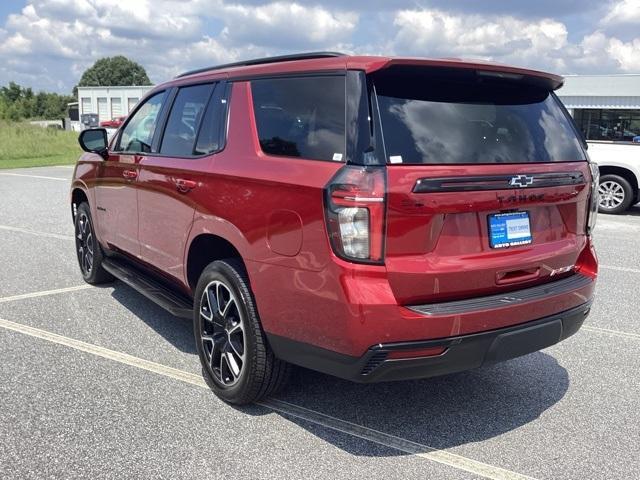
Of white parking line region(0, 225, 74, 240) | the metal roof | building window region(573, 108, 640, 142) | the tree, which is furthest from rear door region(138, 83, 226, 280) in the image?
the tree

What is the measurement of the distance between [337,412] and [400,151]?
1554 mm

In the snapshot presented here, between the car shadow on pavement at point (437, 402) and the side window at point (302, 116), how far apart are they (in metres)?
1.45

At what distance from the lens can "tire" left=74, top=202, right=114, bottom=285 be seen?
5781 mm

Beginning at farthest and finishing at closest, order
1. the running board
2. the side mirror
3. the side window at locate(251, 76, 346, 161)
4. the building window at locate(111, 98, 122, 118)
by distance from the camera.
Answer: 1. the building window at locate(111, 98, 122, 118)
2. the side mirror
3. the running board
4. the side window at locate(251, 76, 346, 161)

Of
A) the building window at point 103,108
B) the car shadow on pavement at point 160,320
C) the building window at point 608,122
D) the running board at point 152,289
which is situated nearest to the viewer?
the running board at point 152,289

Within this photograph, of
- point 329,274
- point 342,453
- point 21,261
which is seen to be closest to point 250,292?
point 329,274

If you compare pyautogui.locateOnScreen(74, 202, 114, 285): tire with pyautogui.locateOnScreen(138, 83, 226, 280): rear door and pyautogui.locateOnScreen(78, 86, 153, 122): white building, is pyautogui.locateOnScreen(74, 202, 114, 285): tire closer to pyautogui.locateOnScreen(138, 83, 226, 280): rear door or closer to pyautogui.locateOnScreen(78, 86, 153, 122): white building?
pyautogui.locateOnScreen(138, 83, 226, 280): rear door

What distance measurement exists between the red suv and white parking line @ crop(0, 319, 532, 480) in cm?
23

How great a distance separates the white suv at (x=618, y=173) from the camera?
11375mm

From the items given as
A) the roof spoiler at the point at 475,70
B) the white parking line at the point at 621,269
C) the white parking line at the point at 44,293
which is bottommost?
the white parking line at the point at 44,293

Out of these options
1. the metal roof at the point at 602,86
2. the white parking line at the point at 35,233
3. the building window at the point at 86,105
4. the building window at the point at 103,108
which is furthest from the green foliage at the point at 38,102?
the white parking line at the point at 35,233

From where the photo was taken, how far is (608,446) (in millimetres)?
3172

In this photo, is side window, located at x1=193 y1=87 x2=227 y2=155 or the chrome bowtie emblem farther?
side window, located at x1=193 y1=87 x2=227 y2=155

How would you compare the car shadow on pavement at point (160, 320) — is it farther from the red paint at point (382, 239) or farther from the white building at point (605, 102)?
the white building at point (605, 102)
